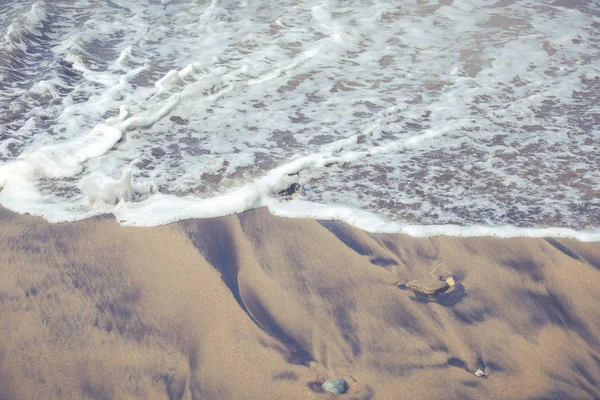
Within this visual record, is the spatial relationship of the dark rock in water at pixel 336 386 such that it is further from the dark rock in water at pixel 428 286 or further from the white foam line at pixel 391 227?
the white foam line at pixel 391 227

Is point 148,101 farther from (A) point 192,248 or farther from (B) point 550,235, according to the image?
(B) point 550,235

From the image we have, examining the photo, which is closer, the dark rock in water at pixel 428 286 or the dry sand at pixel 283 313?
the dry sand at pixel 283 313

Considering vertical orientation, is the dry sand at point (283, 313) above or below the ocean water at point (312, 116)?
above

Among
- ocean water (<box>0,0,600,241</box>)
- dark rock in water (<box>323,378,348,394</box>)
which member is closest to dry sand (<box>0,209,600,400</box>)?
dark rock in water (<box>323,378,348,394</box>)

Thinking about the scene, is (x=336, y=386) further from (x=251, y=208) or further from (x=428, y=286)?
(x=251, y=208)

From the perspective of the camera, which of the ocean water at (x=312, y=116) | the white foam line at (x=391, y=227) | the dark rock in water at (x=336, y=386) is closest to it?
the dark rock in water at (x=336, y=386)

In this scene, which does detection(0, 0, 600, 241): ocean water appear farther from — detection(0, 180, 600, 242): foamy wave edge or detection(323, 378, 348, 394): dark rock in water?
detection(323, 378, 348, 394): dark rock in water

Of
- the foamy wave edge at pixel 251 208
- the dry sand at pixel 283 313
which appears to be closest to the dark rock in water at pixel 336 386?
the dry sand at pixel 283 313
